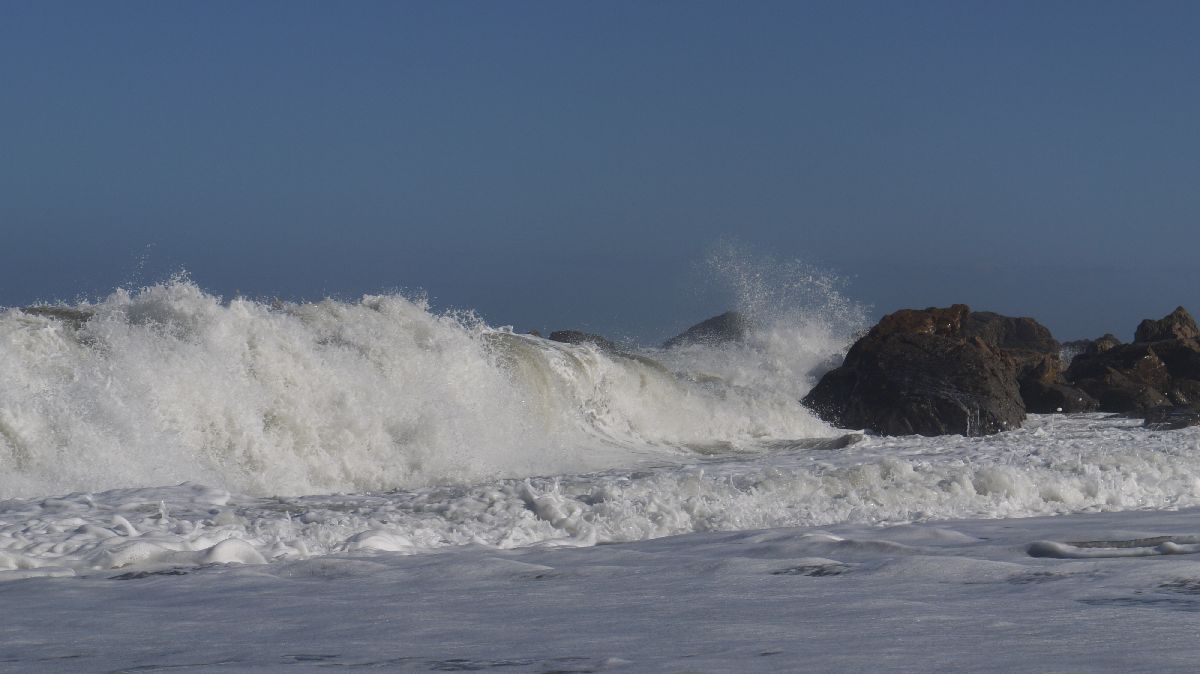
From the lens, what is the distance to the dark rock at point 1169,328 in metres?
25.4

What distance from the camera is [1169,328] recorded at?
25547mm

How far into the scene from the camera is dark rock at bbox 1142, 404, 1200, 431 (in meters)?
15.8

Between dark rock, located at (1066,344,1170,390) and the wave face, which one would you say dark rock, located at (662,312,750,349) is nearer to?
dark rock, located at (1066,344,1170,390)

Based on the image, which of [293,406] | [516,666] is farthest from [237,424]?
[516,666]

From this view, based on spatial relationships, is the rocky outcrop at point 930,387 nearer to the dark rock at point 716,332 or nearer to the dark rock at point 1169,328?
the dark rock at point 1169,328

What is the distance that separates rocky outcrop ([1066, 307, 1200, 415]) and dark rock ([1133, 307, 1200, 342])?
2cm

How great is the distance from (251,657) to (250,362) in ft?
31.3

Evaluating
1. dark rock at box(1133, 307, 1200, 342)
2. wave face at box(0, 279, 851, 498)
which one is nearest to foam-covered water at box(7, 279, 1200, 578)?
wave face at box(0, 279, 851, 498)

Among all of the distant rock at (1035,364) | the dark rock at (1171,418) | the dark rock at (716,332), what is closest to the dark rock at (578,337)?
the dark rock at (716,332)

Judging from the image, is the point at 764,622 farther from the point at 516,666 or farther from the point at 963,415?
the point at 963,415

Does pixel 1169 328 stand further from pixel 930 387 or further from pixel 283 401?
pixel 283 401

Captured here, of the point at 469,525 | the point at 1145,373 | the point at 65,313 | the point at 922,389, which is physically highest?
the point at 65,313

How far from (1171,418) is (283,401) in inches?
461

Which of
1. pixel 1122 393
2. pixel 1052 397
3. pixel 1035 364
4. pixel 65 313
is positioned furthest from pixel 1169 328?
pixel 65 313
